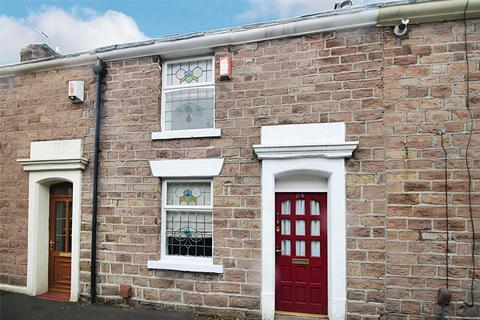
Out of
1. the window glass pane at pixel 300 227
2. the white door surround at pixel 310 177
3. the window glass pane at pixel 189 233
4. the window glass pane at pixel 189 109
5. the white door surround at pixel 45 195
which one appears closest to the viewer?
the white door surround at pixel 310 177

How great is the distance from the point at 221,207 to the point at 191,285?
1471 mm

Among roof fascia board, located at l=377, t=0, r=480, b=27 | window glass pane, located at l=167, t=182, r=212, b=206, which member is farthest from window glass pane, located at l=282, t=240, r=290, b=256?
roof fascia board, located at l=377, t=0, r=480, b=27

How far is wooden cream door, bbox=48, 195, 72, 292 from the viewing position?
6.41 m

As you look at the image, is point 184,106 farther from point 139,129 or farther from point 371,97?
point 371,97

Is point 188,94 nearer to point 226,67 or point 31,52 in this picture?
point 226,67

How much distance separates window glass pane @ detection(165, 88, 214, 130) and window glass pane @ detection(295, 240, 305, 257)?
2.56 m

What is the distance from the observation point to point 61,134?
20.7 feet

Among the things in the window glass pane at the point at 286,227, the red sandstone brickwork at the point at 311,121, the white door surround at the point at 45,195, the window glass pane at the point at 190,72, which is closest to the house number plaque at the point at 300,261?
the window glass pane at the point at 286,227

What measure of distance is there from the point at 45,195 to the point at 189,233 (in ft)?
11.1

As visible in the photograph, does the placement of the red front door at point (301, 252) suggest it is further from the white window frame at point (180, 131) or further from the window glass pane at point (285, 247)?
the white window frame at point (180, 131)

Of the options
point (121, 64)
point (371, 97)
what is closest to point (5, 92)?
point (121, 64)

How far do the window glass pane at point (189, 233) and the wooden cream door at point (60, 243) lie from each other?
7.77 ft

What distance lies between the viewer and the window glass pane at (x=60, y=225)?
6535 millimetres

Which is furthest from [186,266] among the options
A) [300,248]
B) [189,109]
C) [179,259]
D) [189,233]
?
[189,109]
